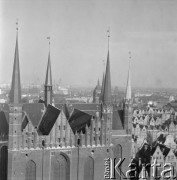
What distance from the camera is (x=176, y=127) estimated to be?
107 feet

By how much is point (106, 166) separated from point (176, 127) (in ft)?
45.0

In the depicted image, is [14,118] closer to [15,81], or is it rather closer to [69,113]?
[15,81]

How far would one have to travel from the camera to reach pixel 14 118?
17.9m

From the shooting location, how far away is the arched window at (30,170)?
61.1ft

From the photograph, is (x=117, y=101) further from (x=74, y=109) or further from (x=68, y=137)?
(x=68, y=137)

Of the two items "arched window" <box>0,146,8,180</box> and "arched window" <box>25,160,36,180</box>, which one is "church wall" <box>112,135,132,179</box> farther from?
"arched window" <box>0,146,8,180</box>

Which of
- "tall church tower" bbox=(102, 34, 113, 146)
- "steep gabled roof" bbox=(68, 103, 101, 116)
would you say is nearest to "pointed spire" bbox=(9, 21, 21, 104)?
"tall church tower" bbox=(102, 34, 113, 146)

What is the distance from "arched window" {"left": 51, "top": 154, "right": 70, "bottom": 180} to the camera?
63.5 feet

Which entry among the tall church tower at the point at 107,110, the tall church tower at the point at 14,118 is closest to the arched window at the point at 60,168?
the tall church tower at the point at 14,118

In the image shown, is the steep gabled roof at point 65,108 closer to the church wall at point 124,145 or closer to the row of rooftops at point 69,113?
the row of rooftops at point 69,113

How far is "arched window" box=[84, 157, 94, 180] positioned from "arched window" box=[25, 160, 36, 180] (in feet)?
9.09

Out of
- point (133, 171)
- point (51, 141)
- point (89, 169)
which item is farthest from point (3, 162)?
point (133, 171)

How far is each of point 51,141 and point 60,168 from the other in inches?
61.8

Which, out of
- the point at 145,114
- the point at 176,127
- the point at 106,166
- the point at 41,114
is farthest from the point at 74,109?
the point at 145,114
